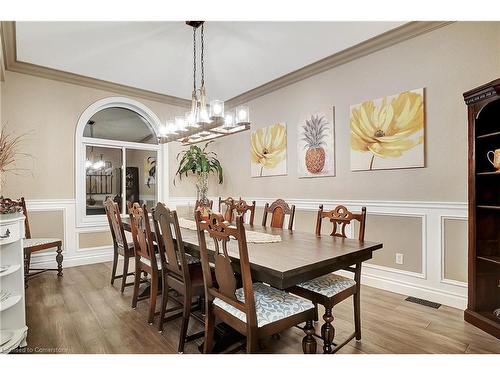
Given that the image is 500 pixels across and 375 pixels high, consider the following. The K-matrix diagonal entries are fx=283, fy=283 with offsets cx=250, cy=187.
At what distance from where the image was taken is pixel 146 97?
4848 millimetres

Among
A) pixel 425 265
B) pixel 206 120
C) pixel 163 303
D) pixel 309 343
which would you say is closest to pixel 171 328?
pixel 163 303

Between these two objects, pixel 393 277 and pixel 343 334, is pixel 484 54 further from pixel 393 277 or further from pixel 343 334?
pixel 343 334

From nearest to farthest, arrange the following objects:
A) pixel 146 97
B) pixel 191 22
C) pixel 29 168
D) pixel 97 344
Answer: pixel 97 344 < pixel 191 22 < pixel 29 168 < pixel 146 97

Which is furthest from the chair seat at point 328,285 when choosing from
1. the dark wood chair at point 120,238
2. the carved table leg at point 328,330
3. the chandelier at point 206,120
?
the dark wood chair at point 120,238

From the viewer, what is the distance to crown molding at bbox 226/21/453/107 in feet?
9.21

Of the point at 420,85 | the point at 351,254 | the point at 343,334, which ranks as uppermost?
the point at 420,85

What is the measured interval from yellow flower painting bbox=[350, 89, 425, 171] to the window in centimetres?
342

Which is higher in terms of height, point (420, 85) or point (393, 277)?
point (420, 85)

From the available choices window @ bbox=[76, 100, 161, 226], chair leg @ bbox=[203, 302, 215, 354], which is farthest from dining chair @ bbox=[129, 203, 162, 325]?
window @ bbox=[76, 100, 161, 226]

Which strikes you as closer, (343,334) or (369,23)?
(343,334)

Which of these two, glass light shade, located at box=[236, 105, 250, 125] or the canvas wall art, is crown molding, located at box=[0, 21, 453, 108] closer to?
the canvas wall art

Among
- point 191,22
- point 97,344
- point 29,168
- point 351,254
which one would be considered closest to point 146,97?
point 29,168

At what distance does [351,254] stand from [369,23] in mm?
2389
